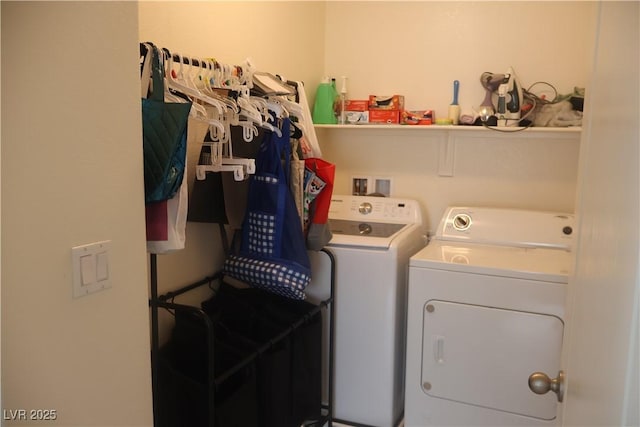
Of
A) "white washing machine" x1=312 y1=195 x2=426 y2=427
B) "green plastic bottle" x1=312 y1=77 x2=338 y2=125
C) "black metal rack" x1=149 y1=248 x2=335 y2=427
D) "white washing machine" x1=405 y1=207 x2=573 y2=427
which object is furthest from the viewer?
"green plastic bottle" x1=312 y1=77 x2=338 y2=125

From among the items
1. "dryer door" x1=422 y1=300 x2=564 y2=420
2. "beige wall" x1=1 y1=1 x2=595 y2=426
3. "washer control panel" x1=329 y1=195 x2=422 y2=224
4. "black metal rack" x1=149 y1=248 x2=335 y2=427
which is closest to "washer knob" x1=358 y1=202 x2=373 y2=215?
"washer control panel" x1=329 y1=195 x2=422 y2=224

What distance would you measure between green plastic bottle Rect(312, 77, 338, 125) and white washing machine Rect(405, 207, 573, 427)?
3.29 feet

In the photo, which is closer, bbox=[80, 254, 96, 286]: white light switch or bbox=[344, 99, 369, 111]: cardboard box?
bbox=[80, 254, 96, 286]: white light switch

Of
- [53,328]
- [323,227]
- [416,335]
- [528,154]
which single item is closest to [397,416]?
[416,335]

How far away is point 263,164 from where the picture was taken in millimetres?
1850

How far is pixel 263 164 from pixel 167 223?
63 centimetres

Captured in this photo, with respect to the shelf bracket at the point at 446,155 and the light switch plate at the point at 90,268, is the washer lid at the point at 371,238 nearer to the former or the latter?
the shelf bracket at the point at 446,155

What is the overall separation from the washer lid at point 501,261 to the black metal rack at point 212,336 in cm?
44

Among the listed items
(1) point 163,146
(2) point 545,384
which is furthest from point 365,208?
(2) point 545,384

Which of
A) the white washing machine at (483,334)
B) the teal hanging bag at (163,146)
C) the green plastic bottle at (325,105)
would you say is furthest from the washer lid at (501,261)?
the teal hanging bag at (163,146)

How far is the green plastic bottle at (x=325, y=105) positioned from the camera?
113 inches

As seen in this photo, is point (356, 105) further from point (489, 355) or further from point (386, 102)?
point (489, 355)

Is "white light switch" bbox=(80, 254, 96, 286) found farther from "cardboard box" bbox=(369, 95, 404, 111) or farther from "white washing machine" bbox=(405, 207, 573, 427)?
"cardboard box" bbox=(369, 95, 404, 111)

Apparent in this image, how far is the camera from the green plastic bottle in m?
2.88
